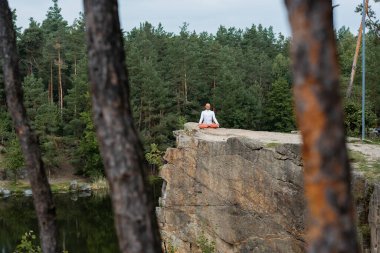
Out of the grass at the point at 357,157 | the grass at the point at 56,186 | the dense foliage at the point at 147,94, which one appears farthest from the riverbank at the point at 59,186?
the grass at the point at 357,157

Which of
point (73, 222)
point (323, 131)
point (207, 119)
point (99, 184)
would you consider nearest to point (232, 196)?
point (207, 119)

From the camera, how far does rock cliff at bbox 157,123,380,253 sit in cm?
1126

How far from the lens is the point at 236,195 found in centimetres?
1297

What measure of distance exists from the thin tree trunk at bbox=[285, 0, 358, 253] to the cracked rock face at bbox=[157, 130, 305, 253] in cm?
897

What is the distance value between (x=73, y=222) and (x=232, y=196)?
15.5 meters

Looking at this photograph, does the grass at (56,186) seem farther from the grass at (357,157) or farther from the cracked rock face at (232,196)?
the grass at (357,157)

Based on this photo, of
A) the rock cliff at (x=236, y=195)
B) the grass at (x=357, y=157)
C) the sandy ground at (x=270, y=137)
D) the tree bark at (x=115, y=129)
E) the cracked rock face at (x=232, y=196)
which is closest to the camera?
the tree bark at (x=115, y=129)

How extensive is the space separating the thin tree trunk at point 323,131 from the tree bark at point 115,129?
1.16m

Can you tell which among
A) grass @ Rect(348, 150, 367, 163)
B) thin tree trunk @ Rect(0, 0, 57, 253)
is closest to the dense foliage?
grass @ Rect(348, 150, 367, 163)

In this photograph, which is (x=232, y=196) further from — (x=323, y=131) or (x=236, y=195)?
(x=323, y=131)

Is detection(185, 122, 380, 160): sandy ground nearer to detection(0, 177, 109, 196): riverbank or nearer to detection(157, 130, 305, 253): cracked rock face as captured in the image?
detection(157, 130, 305, 253): cracked rock face

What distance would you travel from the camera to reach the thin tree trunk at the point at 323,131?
2.22 metres

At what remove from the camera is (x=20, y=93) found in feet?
14.9

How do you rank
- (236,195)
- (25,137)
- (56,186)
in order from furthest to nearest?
(56,186), (236,195), (25,137)
